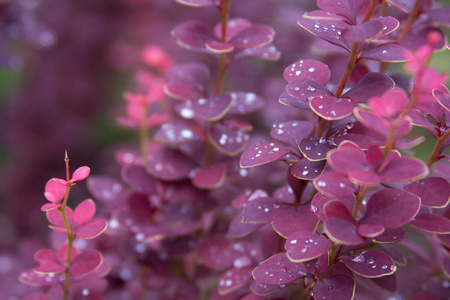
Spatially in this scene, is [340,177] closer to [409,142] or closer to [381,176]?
[381,176]

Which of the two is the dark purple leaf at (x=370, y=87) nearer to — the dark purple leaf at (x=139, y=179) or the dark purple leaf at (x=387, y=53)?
the dark purple leaf at (x=387, y=53)

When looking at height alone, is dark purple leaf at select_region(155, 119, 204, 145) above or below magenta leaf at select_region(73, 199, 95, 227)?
below

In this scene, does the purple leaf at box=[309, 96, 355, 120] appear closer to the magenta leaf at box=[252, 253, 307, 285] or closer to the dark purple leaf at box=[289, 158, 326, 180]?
the dark purple leaf at box=[289, 158, 326, 180]

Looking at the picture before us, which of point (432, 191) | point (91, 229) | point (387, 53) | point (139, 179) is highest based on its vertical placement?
point (387, 53)

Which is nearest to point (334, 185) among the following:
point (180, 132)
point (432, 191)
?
point (432, 191)

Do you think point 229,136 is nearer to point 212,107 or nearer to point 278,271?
point 212,107

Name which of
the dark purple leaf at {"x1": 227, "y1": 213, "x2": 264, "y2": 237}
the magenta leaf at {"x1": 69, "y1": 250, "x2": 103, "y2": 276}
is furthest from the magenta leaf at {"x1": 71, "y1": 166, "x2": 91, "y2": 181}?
the dark purple leaf at {"x1": 227, "y1": 213, "x2": 264, "y2": 237}

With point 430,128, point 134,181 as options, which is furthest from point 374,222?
point 134,181
